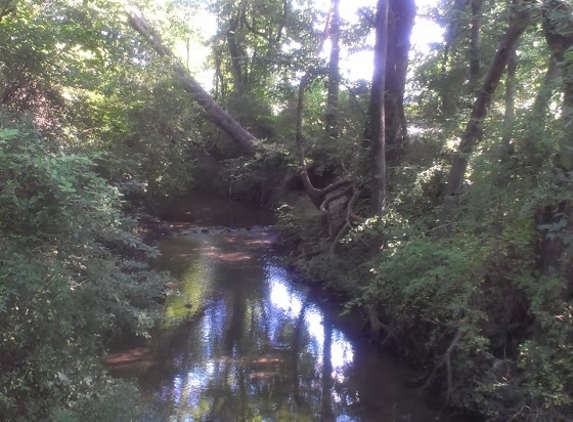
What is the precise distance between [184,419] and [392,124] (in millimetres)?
8107

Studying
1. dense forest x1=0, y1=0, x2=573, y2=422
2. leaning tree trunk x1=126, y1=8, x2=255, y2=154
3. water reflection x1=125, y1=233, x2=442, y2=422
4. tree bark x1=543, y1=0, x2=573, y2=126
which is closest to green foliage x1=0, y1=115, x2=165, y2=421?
dense forest x1=0, y1=0, x2=573, y2=422

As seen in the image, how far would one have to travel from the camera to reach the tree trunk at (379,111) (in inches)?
427

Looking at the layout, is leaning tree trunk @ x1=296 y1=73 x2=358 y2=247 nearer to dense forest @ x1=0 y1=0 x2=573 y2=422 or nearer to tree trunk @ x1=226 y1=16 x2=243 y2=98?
dense forest @ x1=0 y1=0 x2=573 y2=422

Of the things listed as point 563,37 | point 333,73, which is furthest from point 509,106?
point 333,73

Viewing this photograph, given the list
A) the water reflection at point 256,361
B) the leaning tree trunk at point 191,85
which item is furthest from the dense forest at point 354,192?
the water reflection at point 256,361

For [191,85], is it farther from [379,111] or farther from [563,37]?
[563,37]

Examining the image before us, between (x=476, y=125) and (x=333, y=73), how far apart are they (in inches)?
183

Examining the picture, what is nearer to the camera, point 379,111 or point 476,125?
point 476,125

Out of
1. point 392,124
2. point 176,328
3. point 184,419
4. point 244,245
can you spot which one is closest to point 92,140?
point 176,328

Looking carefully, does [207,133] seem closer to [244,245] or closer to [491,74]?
[244,245]

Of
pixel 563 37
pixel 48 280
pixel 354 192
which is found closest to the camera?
pixel 48 280

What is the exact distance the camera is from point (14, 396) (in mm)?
3781

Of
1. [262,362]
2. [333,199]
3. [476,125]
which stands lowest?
[262,362]

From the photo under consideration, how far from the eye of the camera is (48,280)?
3.67 m
